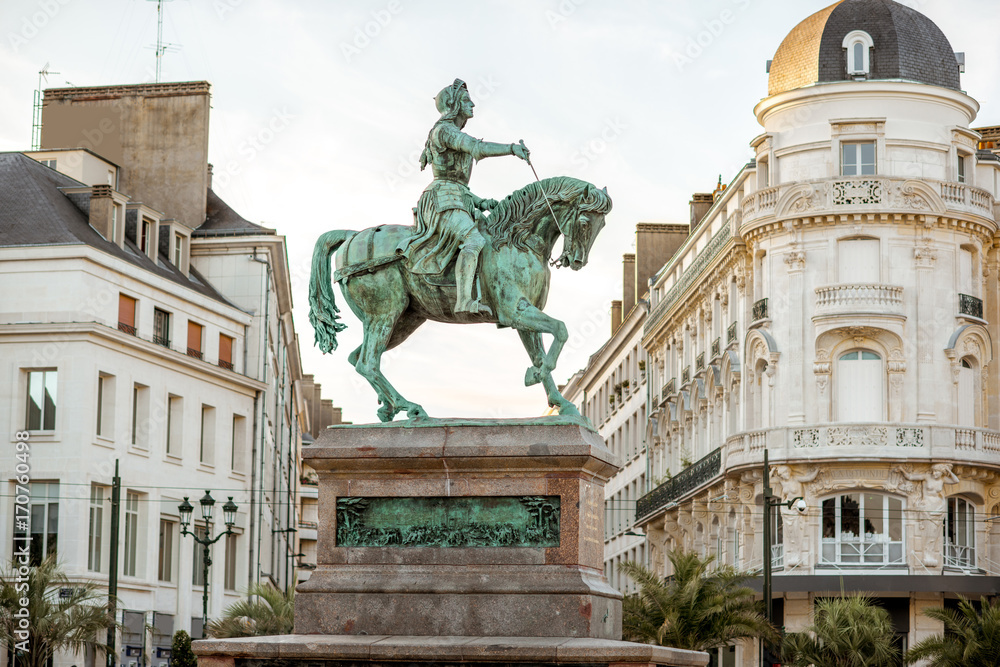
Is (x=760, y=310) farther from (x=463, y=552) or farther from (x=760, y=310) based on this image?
(x=463, y=552)

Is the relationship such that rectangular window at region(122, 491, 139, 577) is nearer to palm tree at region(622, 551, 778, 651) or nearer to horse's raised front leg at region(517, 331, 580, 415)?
palm tree at region(622, 551, 778, 651)

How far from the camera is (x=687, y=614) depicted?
1335 inches

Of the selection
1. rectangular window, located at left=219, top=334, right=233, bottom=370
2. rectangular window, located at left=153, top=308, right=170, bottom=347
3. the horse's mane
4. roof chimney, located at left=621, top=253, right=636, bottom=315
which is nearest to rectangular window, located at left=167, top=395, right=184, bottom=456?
rectangular window, located at left=153, top=308, right=170, bottom=347

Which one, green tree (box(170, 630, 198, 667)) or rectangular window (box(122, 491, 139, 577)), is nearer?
green tree (box(170, 630, 198, 667))

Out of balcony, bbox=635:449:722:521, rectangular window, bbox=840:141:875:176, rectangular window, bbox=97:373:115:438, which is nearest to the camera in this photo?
rectangular window, bbox=840:141:875:176

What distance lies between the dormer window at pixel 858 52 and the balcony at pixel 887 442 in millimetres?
10241

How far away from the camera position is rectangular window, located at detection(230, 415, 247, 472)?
183 ft

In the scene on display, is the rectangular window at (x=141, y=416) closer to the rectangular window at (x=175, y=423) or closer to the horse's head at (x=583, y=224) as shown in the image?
the rectangular window at (x=175, y=423)

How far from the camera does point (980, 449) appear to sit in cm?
4588

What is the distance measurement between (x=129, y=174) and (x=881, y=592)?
97.7 ft

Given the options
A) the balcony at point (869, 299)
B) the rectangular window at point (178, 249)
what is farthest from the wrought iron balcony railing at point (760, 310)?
the rectangular window at point (178, 249)

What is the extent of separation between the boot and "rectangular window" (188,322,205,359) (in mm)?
39698

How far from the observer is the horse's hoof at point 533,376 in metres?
14.3

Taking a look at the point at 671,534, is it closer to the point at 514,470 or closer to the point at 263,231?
the point at 263,231
